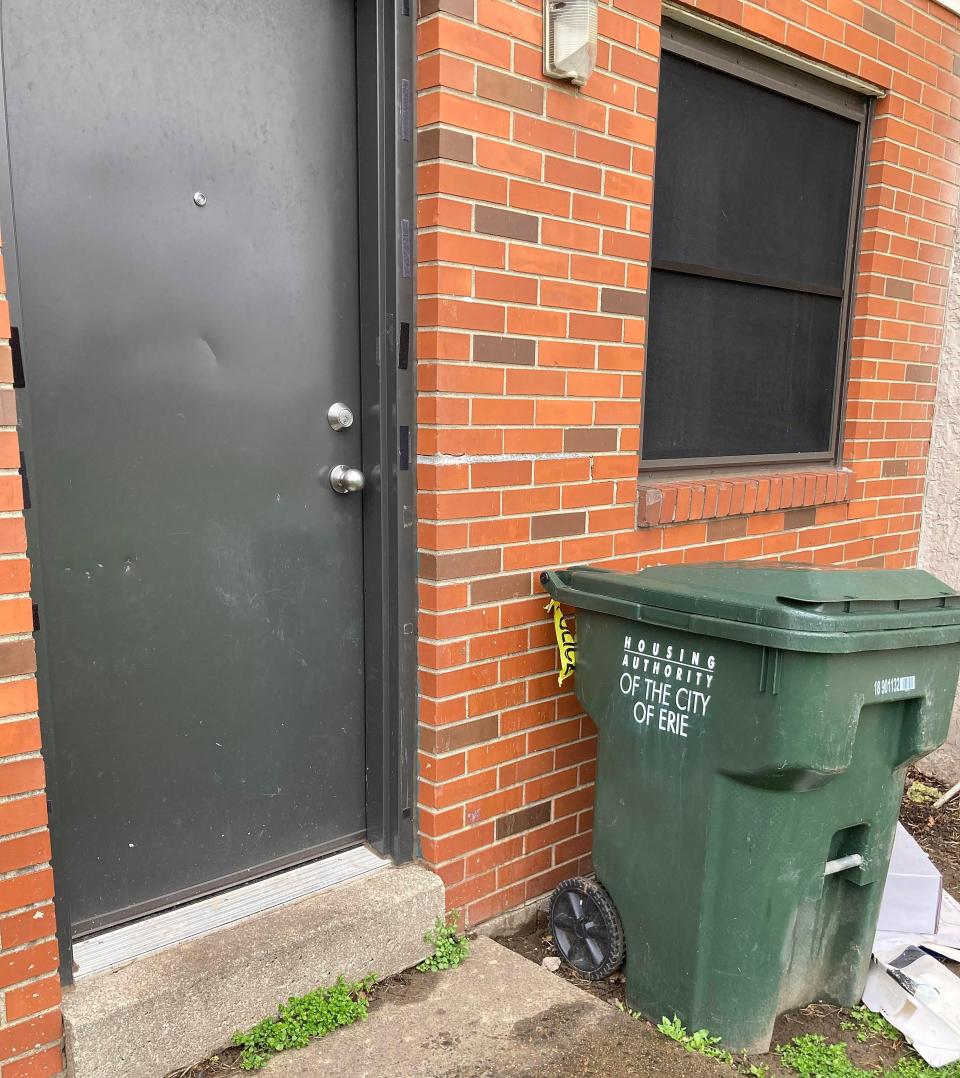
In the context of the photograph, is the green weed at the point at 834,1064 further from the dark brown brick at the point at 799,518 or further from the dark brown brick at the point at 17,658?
the dark brown brick at the point at 17,658

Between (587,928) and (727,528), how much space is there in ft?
5.14

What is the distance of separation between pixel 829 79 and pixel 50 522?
3433mm

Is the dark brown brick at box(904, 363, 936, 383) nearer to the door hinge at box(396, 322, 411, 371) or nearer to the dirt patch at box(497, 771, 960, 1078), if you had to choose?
the dirt patch at box(497, 771, 960, 1078)

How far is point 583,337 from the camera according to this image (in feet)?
9.43

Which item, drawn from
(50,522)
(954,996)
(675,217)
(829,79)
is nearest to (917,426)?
(829,79)

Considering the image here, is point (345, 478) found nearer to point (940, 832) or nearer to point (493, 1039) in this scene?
point (493, 1039)

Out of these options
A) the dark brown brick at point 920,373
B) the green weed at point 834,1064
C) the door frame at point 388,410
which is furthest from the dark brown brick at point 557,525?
the dark brown brick at point 920,373

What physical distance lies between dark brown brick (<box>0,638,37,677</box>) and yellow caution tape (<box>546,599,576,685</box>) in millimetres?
1461

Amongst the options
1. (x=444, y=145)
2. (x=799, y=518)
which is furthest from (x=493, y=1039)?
(x=799, y=518)

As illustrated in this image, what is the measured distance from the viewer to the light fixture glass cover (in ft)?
8.43

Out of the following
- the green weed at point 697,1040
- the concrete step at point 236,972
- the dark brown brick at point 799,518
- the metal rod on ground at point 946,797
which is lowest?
the metal rod on ground at point 946,797

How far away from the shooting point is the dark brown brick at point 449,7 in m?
2.38

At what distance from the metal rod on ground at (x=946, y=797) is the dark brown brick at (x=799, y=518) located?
1.42 meters

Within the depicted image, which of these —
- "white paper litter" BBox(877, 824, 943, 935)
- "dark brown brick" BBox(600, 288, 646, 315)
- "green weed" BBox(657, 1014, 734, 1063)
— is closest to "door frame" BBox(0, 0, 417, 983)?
"dark brown brick" BBox(600, 288, 646, 315)
